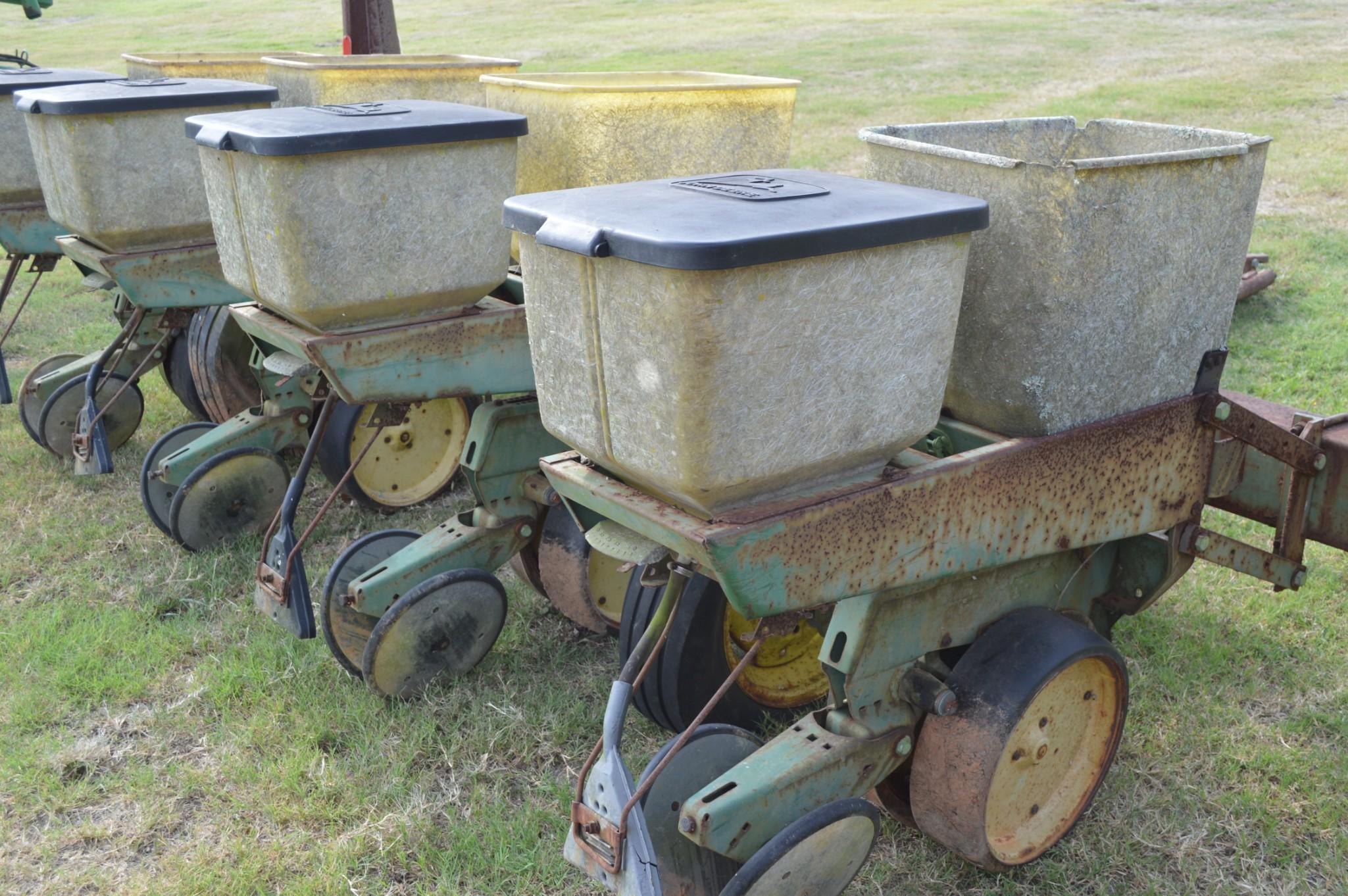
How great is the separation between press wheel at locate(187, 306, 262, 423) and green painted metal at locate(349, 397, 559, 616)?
166 centimetres

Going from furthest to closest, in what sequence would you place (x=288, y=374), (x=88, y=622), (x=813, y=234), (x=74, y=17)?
1. (x=74, y=17)
2. (x=88, y=622)
3. (x=288, y=374)
4. (x=813, y=234)

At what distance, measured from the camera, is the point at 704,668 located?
2885mm

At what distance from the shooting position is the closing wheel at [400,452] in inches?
166

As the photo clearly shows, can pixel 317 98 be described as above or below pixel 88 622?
above

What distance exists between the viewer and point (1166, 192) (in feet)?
7.47

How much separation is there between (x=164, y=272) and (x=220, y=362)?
0.55m

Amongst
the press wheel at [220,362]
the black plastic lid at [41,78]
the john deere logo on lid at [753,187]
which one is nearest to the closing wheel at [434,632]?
the john deere logo on lid at [753,187]

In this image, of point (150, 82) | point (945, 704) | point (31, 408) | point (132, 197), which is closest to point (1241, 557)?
point (945, 704)

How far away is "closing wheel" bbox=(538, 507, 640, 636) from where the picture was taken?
335 centimetres

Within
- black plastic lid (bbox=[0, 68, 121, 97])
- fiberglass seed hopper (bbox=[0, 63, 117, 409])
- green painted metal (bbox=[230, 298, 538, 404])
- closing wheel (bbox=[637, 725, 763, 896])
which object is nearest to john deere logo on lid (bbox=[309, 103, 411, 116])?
green painted metal (bbox=[230, 298, 538, 404])

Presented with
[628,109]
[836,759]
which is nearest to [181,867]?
[836,759]

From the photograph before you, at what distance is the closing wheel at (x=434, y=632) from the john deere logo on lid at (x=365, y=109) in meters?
1.19

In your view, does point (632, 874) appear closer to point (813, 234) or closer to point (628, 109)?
point (813, 234)

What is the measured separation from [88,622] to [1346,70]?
1109 cm
